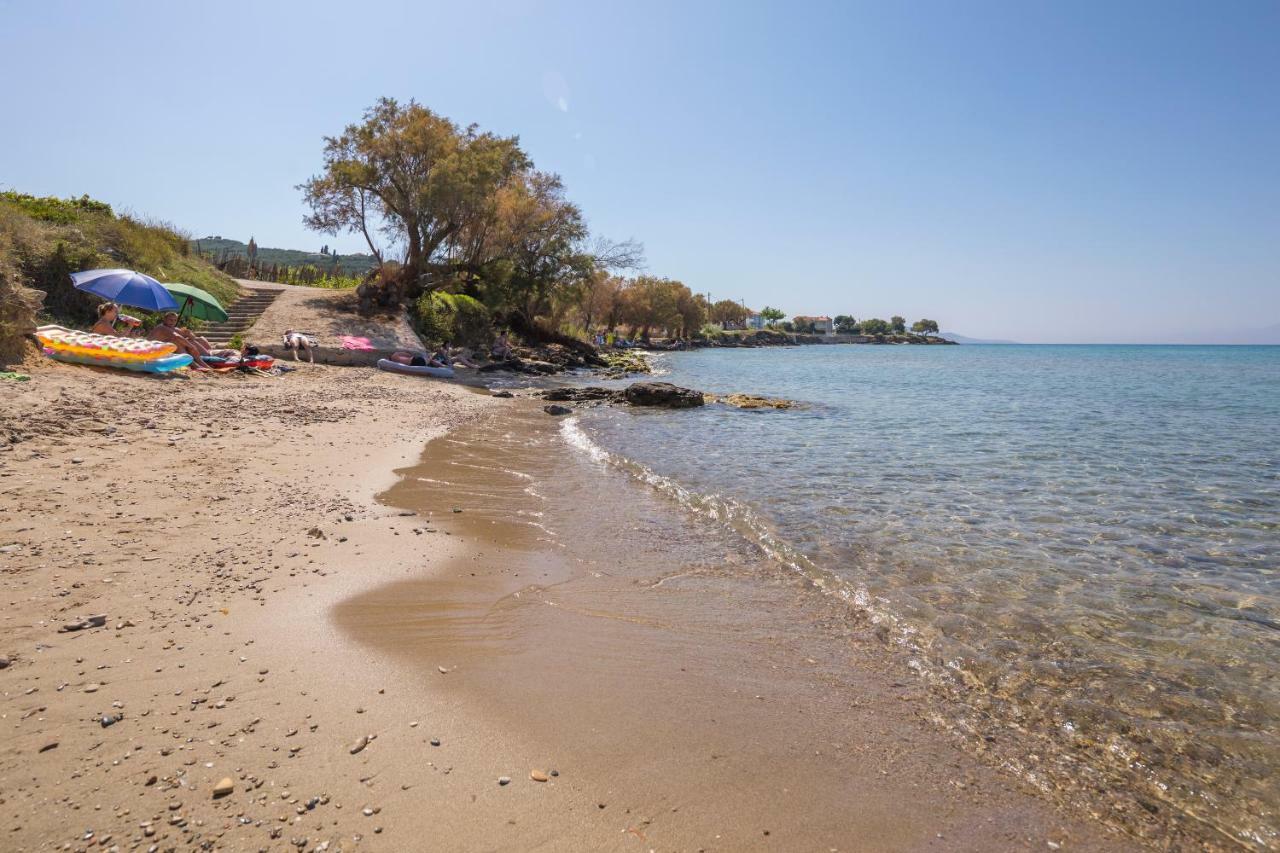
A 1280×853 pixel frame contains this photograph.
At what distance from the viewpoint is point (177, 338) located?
49.7ft

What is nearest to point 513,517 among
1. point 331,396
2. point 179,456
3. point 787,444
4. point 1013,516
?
point 179,456

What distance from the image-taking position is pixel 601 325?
83.4 meters

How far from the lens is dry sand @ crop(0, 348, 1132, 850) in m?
2.44

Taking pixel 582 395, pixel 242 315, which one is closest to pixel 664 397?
pixel 582 395

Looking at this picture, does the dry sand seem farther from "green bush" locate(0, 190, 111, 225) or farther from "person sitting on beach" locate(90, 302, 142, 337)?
"green bush" locate(0, 190, 111, 225)

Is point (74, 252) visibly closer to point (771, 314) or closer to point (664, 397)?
point (664, 397)

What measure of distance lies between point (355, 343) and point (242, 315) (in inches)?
227

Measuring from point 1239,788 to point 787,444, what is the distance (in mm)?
10463

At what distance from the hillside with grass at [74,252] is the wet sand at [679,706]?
11.7 m

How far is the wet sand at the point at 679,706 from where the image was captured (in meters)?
2.57

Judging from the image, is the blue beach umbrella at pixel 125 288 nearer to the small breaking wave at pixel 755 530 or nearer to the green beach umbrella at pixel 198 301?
the green beach umbrella at pixel 198 301

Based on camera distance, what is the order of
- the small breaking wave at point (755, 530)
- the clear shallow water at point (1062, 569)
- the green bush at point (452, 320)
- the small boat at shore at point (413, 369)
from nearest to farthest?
the clear shallow water at point (1062, 569) < the small breaking wave at point (755, 530) < the small boat at shore at point (413, 369) < the green bush at point (452, 320)

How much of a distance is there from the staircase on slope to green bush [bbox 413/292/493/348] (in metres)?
6.73

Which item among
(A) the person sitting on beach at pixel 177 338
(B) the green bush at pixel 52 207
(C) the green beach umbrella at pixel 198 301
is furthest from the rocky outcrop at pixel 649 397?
(B) the green bush at pixel 52 207
